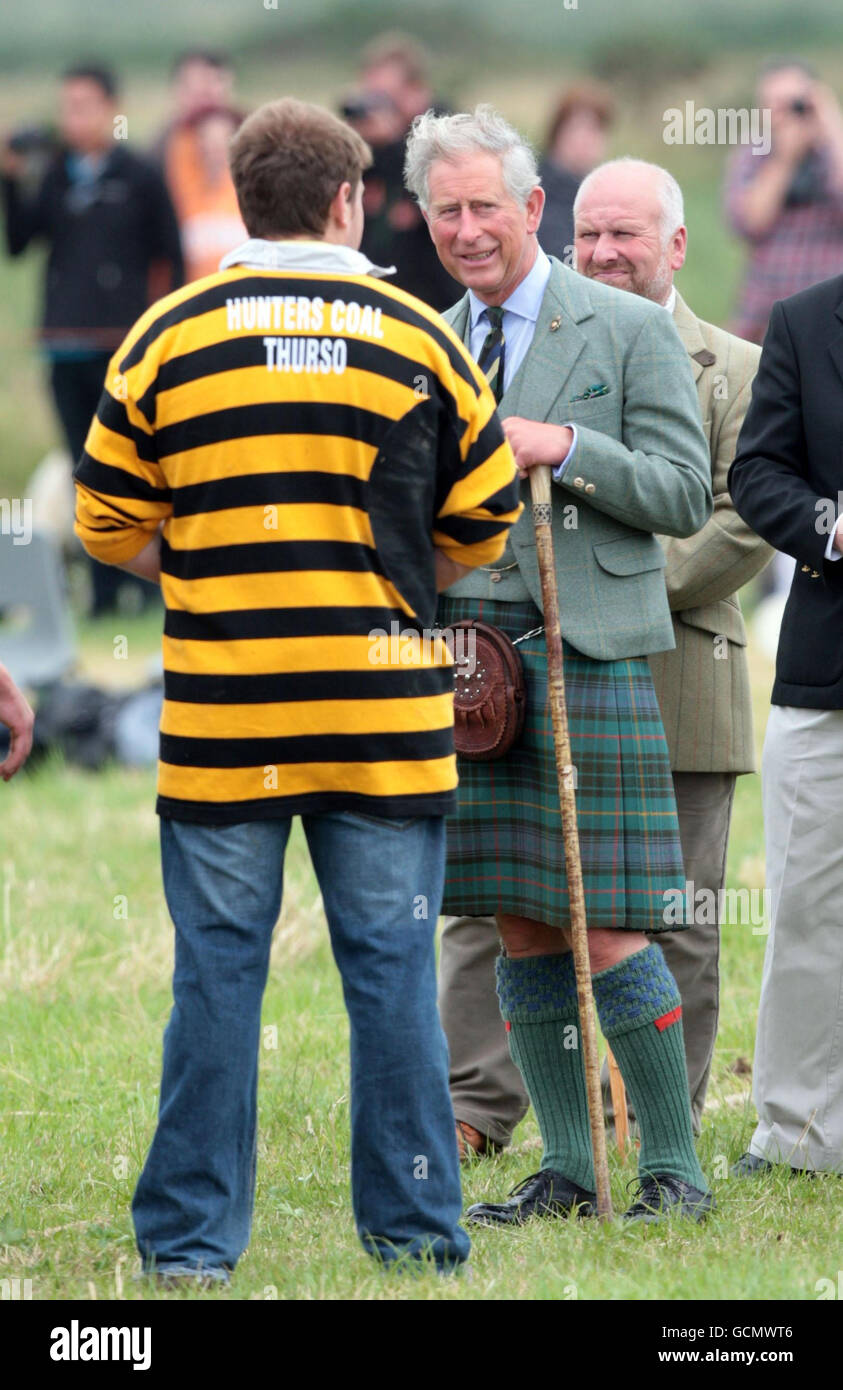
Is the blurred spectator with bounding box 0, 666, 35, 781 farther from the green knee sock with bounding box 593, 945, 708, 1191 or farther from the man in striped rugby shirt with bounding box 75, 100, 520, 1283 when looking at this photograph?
the green knee sock with bounding box 593, 945, 708, 1191

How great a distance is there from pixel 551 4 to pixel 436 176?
20.4 meters

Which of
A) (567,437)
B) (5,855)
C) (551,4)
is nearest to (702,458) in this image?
(567,437)

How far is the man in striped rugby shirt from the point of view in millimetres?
3363

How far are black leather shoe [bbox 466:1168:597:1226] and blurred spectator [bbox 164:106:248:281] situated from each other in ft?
29.8

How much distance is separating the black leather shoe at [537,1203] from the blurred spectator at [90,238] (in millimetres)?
8727

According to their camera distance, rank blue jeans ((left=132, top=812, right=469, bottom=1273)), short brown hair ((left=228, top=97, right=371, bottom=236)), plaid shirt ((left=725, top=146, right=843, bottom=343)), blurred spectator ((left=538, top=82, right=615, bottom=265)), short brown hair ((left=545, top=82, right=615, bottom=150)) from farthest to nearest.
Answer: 1. plaid shirt ((left=725, top=146, right=843, bottom=343))
2. short brown hair ((left=545, top=82, right=615, bottom=150))
3. blurred spectator ((left=538, top=82, right=615, bottom=265))
4. blue jeans ((left=132, top=812, right=469, bottom=1273))
5. short brown hair ((left=228, top=97, right=371, bottom=236))

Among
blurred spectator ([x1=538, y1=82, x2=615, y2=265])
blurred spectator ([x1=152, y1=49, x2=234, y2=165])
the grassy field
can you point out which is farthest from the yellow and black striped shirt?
blurred spectator ([x1=152, y1=49, x2=234, y2=165])

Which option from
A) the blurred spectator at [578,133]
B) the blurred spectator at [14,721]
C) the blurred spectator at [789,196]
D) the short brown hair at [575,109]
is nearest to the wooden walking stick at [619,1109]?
the blurred spectator at [14,721]

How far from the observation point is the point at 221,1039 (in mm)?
3486

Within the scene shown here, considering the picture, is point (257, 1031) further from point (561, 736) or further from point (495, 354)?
point (495, 354)

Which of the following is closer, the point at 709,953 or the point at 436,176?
the point at 436,176

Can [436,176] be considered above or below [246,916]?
above

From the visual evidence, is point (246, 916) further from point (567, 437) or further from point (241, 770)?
point (567, 437)

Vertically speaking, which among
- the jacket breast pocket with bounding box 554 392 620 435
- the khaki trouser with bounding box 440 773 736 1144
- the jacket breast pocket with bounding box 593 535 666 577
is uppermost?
the jacket breast pocket with bounding box 554 392 620 435
